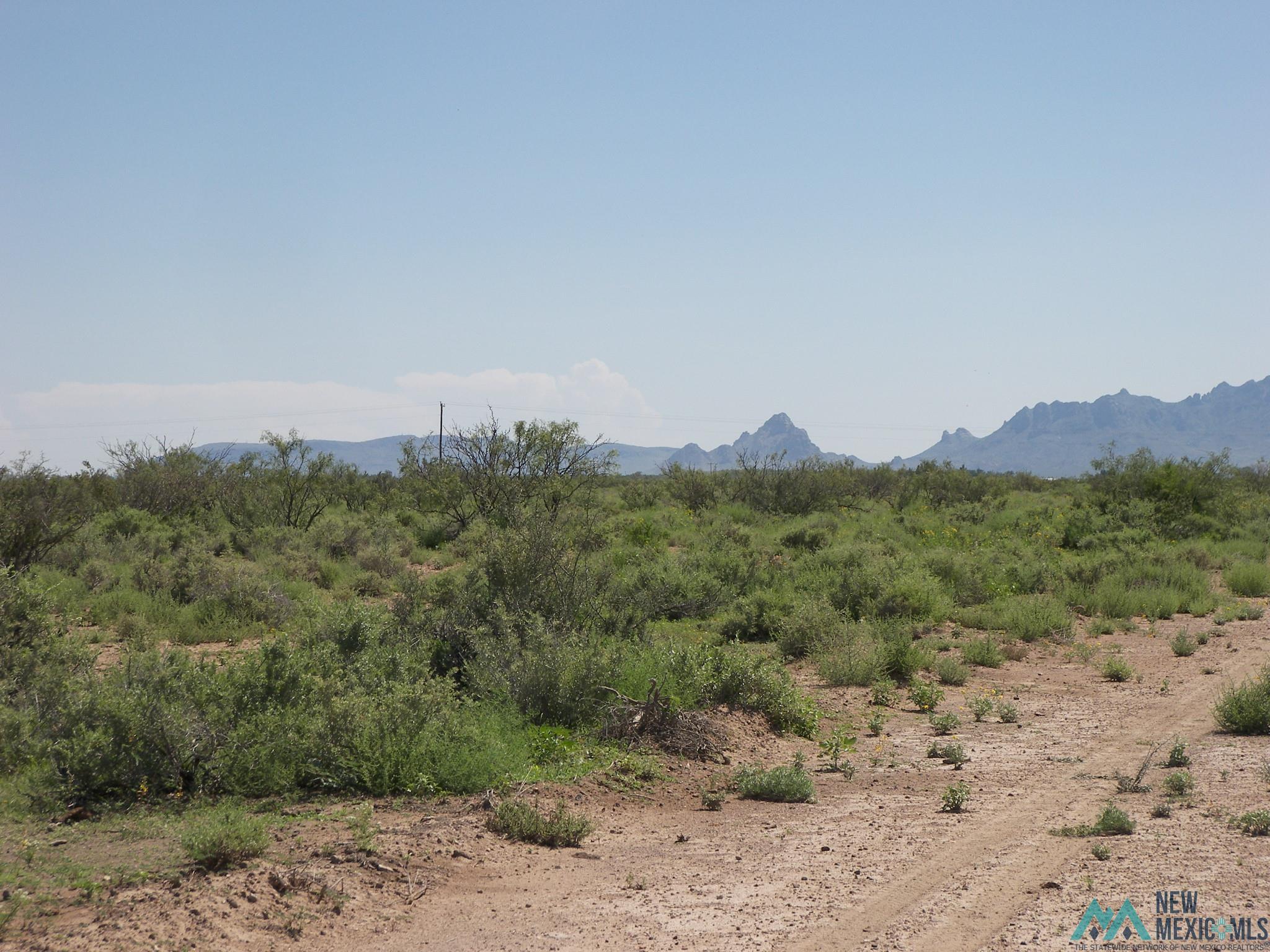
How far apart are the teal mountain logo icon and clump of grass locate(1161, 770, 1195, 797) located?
2615 millimetres

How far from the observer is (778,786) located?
7723 mm

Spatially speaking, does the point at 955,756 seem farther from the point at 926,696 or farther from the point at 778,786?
the point at 926,696

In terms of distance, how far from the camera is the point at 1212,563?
21688 millimetres

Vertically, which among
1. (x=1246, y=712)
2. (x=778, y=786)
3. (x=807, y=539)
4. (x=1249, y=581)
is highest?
(x=807, y=539)

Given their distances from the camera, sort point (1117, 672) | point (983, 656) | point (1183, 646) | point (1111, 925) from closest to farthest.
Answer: point (1111, 925), point (1117, 672), point (983, 656), point (1183, 646)

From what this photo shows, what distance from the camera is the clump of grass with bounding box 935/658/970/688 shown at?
12.4 meters

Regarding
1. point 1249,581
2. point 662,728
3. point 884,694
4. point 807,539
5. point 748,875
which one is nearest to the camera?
point 748,875

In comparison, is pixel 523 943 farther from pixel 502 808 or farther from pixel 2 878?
pixel 2 878

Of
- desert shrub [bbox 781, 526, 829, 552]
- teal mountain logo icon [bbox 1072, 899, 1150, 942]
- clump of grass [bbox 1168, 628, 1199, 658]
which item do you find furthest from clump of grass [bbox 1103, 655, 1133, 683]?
desert shrub [bbox 781, 526, 829, 552]

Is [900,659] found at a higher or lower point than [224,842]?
lower

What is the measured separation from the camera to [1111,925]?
16.1 feet

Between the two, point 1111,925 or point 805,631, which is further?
point 805,631

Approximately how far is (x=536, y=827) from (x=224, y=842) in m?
2.10

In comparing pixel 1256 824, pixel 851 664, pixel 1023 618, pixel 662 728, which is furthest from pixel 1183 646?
pixel 662 728
